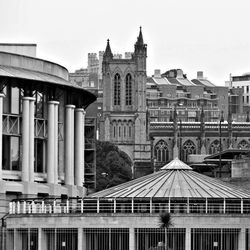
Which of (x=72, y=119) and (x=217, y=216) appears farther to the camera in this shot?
(x=72, y=119)

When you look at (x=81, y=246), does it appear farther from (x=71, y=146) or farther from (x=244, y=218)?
(x=71, y=146)

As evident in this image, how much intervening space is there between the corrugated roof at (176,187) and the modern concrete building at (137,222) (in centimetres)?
8

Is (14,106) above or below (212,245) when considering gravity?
above

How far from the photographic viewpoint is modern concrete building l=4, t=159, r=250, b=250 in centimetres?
7912

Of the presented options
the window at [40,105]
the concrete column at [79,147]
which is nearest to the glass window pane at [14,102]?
the window at [40,105]

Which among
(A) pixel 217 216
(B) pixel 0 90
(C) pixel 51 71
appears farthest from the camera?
(C) pixel 51 71

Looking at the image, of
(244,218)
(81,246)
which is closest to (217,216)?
(244,218)

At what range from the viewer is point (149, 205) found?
8050 centimetres

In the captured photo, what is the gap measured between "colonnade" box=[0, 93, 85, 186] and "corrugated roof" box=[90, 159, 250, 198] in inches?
383

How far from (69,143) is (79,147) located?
3.17 m

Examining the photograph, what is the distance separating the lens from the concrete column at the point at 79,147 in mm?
104800

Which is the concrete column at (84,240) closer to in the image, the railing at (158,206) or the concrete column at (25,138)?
the railing at (158,206)

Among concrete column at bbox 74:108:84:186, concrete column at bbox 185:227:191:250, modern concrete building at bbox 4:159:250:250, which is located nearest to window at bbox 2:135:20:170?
concrete column at bbox 74:108:84:186

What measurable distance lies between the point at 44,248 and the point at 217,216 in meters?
7.98
